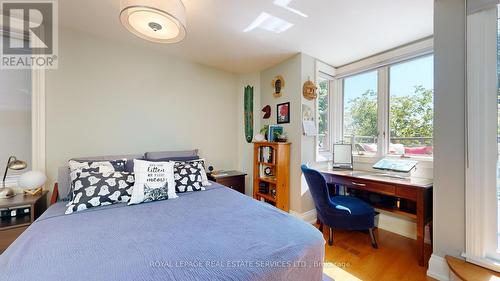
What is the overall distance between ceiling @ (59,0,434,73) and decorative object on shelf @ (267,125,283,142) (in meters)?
0.99

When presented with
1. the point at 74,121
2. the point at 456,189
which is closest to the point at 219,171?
the point at 74,121

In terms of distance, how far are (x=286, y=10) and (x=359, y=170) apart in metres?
2.21

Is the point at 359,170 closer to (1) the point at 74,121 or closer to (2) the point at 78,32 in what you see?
(1) the point at 74,121

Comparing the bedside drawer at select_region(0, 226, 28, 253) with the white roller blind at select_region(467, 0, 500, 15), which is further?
the bedside drawer at select_region(0, 226, 28, 253)

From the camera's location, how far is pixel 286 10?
6.06ft

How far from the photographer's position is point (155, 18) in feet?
4.63

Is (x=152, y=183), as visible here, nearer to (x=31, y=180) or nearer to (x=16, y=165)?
(x=31, y=180)

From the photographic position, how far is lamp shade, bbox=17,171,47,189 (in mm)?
1771

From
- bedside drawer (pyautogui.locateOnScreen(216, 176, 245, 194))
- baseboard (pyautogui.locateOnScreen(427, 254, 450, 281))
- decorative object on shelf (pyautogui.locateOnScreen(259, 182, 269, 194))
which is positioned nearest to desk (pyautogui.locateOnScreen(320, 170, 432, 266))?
baseboard (pyautogui.locateOnScreen(427, 254, 450, 281))

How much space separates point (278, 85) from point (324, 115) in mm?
874

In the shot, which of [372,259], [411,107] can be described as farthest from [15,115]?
[411,107]

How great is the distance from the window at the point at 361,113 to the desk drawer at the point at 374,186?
0.73m

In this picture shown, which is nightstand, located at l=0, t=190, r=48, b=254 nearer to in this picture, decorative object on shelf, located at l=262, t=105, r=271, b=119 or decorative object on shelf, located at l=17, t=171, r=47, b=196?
decorative object on shelf, located at l=17, t=171, r=47, b=196

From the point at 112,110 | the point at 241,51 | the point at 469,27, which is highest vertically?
the point at 241,51
